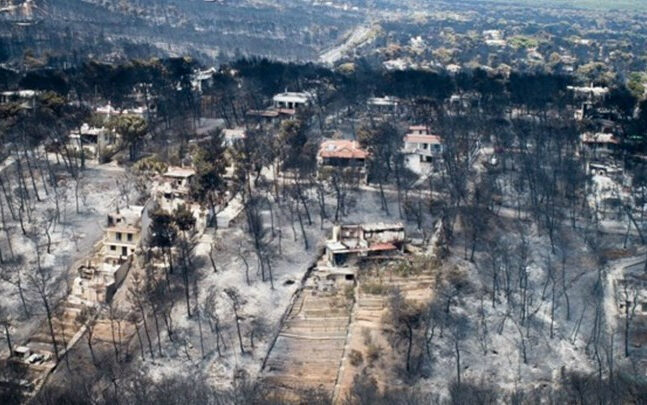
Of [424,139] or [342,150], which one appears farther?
[424,139]

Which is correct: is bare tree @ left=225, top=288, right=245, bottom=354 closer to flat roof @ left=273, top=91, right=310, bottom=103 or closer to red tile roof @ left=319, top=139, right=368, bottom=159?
red tile roof @ left=319, top=139, right=368, bottom=159

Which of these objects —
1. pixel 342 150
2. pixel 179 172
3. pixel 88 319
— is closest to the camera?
pixel 88 319

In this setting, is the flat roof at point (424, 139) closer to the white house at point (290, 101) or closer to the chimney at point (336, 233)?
the white house at point (290, 101)

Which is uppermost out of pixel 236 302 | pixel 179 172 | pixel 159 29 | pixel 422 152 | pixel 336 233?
pixel 179 172

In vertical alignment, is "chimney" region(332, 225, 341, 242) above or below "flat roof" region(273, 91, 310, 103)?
below

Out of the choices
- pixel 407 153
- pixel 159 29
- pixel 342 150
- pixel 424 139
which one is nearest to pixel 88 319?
pixel 342 150

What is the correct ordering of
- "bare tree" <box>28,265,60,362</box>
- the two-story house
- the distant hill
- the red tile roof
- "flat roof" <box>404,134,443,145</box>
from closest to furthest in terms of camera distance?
"bare tree" <box>28,265,60,362</box>
the two-story house
the red tile roof
"flat roof" <box>404,134,443,145</box>
the distant hill

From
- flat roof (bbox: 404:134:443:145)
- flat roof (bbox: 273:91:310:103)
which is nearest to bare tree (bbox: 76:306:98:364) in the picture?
flat roof (bbox: 404:134:443:145)

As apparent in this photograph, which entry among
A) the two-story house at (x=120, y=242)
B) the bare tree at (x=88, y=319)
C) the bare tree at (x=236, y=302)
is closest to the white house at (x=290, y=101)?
the two-story house at (x=120, y=242)

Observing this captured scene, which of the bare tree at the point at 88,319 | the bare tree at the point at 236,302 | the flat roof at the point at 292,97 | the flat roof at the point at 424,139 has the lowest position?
the bare tree at the point at 88,319

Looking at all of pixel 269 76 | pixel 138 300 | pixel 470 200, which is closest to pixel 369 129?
pixel 470 200

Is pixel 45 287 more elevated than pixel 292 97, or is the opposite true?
pixel 292 97

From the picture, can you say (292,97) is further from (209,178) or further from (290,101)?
(209,178)
